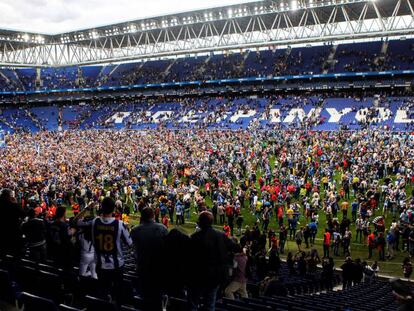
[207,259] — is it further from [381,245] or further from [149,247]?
[381,245]

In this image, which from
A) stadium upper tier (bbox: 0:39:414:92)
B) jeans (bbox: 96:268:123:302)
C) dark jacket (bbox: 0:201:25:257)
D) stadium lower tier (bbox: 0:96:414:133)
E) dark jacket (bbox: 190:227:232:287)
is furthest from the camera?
stadium upper tier (bbox: 0:39:414:92)

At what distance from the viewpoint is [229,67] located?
62.3 metres

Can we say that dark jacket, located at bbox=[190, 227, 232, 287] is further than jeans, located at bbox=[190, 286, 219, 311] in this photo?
No

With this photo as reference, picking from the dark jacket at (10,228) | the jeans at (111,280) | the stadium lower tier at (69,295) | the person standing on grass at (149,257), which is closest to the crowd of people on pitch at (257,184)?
the stadium lower tier at (69,295)

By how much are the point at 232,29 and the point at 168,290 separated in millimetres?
56994

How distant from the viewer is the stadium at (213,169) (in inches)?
231

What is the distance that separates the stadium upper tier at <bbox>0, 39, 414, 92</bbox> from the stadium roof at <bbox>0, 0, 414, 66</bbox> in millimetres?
2814

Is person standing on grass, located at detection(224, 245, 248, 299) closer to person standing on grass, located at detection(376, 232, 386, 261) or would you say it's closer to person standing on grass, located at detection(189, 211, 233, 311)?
person standing on grass, located at detection(189, 211, 233, 311)

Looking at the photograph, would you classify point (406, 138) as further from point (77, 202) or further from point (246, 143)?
point (77, 202)

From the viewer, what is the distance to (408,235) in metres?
17.4

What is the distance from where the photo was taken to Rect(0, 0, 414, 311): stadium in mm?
5855

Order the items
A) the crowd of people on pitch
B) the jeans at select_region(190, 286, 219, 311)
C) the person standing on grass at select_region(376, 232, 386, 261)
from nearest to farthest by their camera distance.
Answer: the jeans at select_region(190, 286, 219, 311), the person standing on grass at select_region(376, 232, 386, 261), the crowd of people on pitch

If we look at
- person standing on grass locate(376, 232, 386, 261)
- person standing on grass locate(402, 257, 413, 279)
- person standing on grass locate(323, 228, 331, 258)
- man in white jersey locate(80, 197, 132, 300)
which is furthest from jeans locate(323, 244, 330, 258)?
man in white jersey locate(80, 197, 132, 300)

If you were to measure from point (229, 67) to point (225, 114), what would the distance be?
12072 millimetres
